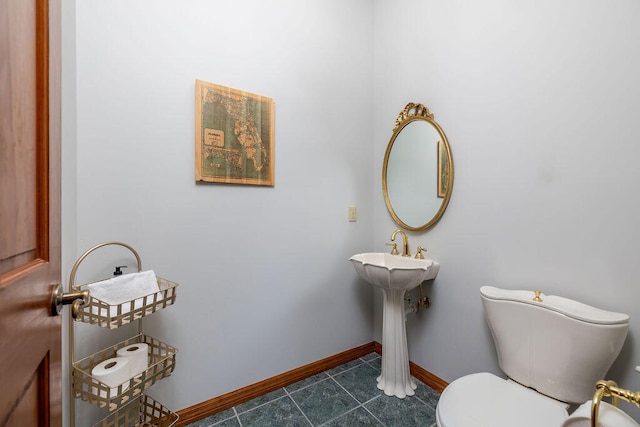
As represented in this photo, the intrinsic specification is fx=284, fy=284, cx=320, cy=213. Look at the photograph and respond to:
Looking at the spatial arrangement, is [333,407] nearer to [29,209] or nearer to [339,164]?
[339,164]

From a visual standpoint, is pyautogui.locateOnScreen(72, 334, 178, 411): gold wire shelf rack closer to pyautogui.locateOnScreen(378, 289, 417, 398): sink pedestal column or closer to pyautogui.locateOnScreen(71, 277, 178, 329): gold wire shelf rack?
pyautogui.locateOnScreen(71, 277, 178, 329): gold wire shelf rack

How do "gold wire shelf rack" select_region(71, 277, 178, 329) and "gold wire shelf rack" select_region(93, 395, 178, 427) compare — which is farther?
"gold wire shelf rack" select_region(93, 395, 178, 427)

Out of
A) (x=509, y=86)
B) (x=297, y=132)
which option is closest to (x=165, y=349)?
(x=297, y=132)

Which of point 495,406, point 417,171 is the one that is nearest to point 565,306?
point 495,406

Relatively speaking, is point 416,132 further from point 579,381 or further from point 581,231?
point 579,381

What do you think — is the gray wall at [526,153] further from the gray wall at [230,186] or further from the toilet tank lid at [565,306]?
the gray wall at [230,186]

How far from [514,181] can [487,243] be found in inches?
13.5

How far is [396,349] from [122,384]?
1.39 metres

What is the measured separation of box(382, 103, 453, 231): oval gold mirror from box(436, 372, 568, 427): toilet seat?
895mm

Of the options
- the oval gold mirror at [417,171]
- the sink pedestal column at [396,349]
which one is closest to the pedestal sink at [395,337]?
the sink pedestal column at [396,349]

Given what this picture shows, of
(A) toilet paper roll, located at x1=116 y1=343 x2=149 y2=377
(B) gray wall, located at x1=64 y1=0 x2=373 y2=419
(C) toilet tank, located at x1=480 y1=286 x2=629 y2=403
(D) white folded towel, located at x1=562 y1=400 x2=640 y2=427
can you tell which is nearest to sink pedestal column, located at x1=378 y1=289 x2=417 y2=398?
(B) gray wall, located at x1=64 y1=0 x2=373 y2=419

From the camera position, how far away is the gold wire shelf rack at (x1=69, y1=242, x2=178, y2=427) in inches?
42.1

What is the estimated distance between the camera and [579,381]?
3.51ft

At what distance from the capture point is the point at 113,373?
3.64ft
